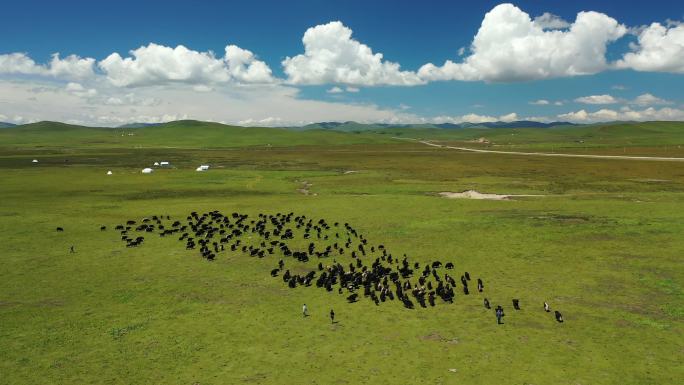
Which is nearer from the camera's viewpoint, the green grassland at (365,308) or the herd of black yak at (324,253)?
the green grassland at (365,308)

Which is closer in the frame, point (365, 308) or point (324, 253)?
point (365, 308)

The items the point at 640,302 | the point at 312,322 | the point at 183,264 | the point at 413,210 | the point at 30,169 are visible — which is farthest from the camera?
the point at 30,169

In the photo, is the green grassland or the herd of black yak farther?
the herd of black yak

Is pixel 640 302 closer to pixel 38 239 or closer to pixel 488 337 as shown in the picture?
pixel 488 337

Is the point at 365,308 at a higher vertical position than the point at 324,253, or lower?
lower

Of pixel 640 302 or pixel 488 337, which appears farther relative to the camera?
pixel 640 302

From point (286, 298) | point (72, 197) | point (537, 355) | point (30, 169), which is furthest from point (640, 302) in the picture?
point (30, 169)

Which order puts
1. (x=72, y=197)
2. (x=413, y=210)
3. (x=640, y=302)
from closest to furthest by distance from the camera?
(x=640, y=302) → (x=413, y=210) → (x=72, y=197)

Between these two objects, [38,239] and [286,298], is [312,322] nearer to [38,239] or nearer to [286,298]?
[286,298]
